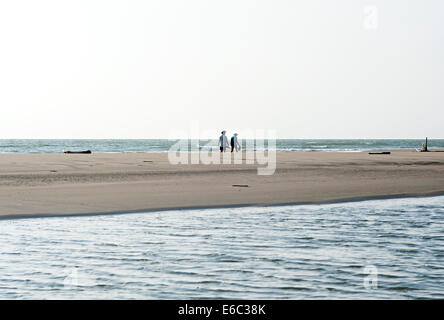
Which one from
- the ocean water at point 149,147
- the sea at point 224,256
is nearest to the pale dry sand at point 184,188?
the sea at point 224,256

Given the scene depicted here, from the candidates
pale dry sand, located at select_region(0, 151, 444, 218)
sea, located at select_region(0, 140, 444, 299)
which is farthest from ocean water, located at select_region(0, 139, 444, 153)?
sea, located at select_region(0, 140, 444, 299)

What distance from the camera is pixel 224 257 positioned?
8016 millimetres

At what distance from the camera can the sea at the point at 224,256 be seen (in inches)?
256

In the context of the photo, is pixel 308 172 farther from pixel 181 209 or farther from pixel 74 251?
pixel 74 251

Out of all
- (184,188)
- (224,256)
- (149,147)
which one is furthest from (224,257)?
(149,147)

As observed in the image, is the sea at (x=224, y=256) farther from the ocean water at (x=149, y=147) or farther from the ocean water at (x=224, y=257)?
the ocean water at (x=149, y=147)

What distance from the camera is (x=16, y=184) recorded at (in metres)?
17.6

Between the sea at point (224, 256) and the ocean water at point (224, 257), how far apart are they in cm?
1

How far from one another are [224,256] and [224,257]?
63 millimetres

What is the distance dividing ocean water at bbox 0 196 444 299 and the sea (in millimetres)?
13
